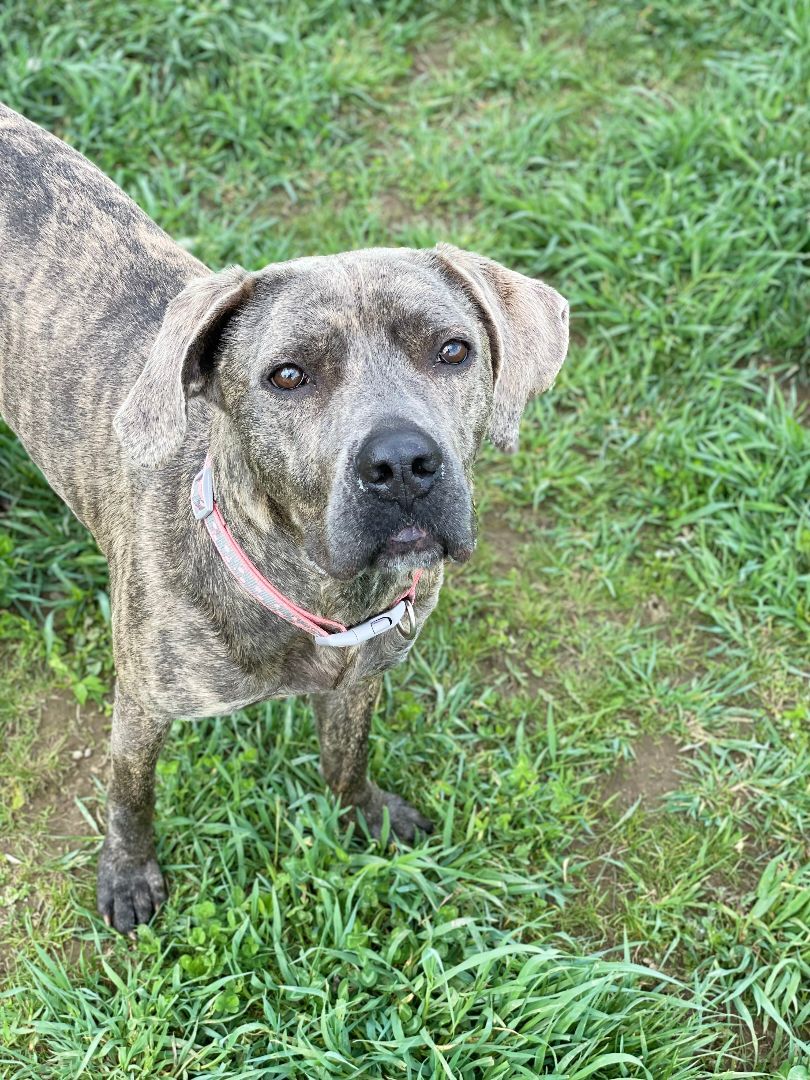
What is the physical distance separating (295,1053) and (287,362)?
1837mm

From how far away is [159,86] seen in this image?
5.42 metres

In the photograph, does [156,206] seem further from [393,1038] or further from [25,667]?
[393,1038]

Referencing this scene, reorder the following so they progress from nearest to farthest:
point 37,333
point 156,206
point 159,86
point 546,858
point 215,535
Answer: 1. point 215,535
2. point 37,333
3. point 546,858
4. point 156,206
5. point 159,86

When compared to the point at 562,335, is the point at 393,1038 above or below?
below

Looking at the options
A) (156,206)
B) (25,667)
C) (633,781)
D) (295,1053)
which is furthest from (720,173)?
(295,1053)

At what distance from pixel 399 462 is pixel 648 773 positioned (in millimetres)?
2032

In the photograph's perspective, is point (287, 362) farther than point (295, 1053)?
No

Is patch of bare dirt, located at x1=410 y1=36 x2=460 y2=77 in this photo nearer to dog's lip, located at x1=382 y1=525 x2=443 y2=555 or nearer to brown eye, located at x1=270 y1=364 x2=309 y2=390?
brown eye, located at x1=270 y1=364 x2=309 y2=390

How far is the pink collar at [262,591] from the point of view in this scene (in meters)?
2.68

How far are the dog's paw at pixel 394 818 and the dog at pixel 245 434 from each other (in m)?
0.01

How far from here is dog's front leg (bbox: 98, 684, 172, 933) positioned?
3.11m

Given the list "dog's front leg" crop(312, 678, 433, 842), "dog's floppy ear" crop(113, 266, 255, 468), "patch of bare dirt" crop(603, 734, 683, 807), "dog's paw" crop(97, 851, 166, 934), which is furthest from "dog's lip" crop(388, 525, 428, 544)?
"patch of bare dirt" crop(603, 734, 683, 807)

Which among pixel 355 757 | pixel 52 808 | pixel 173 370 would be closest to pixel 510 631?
pixel 355 757

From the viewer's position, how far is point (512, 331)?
2.73 m
